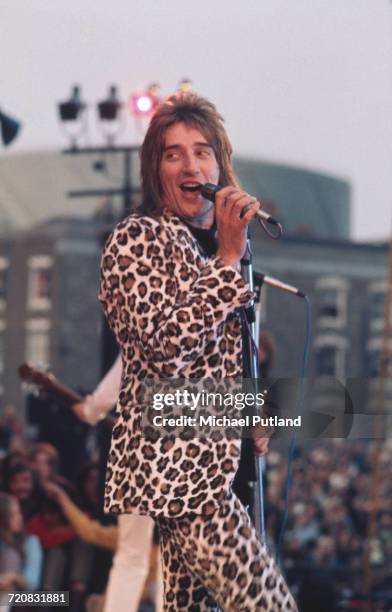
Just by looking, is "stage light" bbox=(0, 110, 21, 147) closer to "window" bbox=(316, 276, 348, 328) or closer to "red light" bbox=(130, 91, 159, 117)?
"red light" bbox=(130, 91, 159, 117)

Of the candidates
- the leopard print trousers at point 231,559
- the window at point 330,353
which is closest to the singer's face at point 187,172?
the leopard print trousers at point 231,559

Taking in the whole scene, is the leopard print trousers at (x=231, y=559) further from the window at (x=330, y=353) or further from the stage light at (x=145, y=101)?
the window at (x=330, y=353)

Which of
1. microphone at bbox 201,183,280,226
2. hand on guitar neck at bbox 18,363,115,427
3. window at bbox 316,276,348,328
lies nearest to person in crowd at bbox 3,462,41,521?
hand on guitar neck at bbox 18,363,115,427

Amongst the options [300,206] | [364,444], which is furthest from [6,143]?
[300,206]

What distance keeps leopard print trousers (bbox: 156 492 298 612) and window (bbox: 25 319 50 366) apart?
44.6 metres

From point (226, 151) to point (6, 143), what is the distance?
365 cm

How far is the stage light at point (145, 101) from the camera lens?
29.6 feet

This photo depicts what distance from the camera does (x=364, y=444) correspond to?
51688mm

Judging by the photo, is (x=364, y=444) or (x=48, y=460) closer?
(x=48, y=460)

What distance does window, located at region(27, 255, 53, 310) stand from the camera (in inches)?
1865

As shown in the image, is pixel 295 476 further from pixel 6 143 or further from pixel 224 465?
pixel 224 465

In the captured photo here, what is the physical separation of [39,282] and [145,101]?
39223 mm

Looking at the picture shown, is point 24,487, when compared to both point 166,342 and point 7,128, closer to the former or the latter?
point 7,128

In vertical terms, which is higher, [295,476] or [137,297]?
[137,297]
